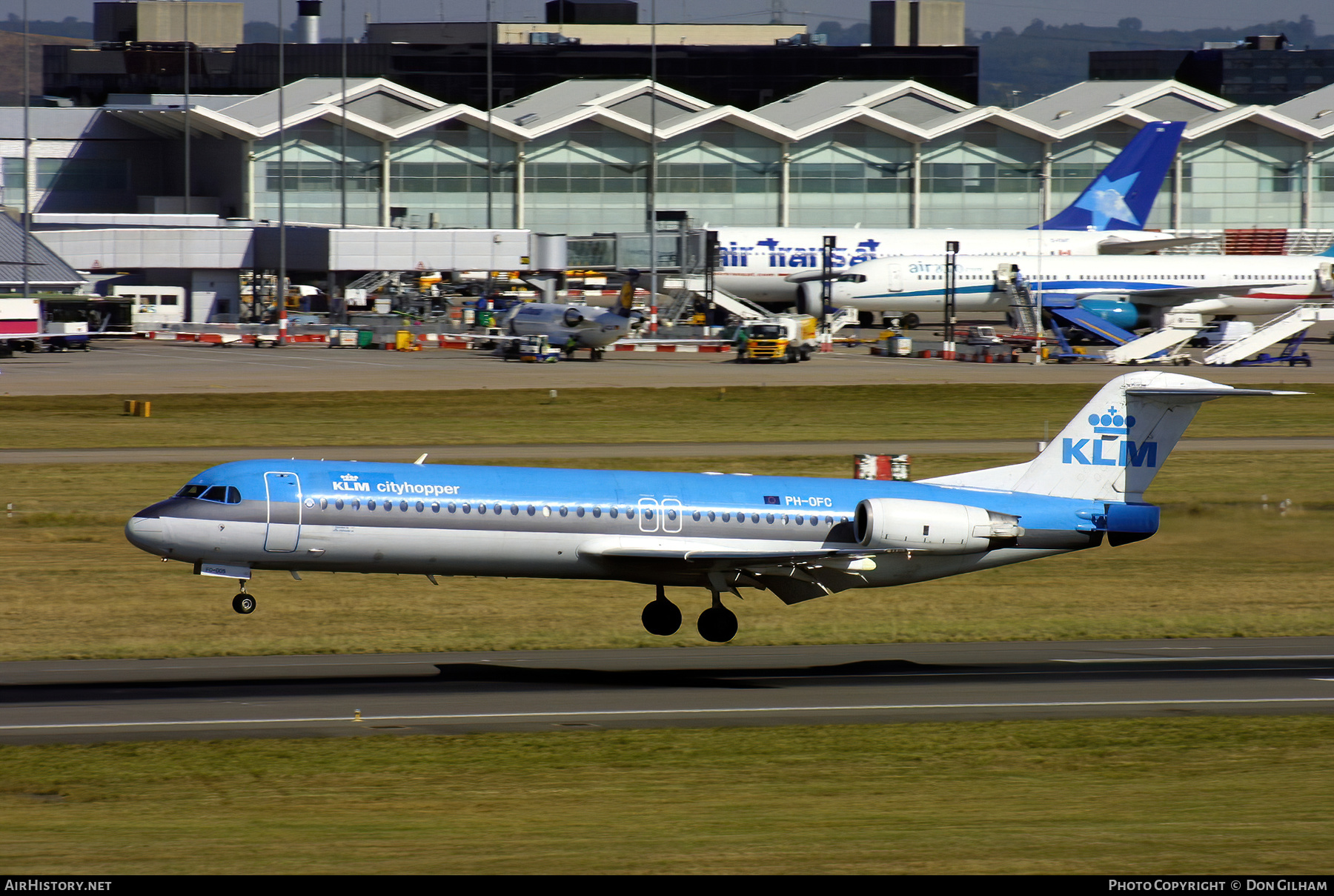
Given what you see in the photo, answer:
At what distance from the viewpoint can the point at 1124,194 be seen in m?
135

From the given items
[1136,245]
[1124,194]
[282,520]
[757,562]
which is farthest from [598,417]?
[1124,194]

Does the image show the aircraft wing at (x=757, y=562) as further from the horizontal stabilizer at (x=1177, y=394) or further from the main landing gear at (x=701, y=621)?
the horizontal stabilizer at (x=1177, y=394)

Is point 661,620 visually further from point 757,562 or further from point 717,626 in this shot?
point 757,562

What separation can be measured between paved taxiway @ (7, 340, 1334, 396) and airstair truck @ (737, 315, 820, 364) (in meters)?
1.60

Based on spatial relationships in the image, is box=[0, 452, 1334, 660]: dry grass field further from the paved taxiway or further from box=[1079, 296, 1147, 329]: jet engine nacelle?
box=[1079, 296, 1147, 329]: jet engine nacelle

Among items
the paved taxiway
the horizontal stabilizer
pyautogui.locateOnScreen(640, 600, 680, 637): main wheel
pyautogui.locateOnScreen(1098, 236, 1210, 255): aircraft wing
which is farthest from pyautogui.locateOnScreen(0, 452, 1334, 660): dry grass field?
pyautogui.locateOnScreen(1098, 236, 1210, 255): aircraft wing

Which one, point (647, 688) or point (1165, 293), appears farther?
point (1165, 293)

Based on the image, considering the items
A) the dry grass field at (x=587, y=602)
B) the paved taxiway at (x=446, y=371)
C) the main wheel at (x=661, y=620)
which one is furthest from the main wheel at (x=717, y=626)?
the paved taxiway at (x=446, y=371)

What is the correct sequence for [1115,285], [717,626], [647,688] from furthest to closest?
[1115,285], [717,626], [647,688]

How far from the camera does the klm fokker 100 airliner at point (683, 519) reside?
3341 cm

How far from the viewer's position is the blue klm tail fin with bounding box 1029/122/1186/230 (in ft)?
440

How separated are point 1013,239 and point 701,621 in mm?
97564

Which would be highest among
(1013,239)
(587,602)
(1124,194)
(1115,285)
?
(1124,194)
